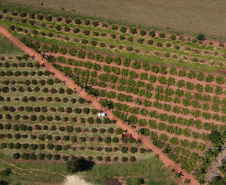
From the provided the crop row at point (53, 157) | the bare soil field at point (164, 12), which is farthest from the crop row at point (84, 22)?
the crop row at point (53, 157)

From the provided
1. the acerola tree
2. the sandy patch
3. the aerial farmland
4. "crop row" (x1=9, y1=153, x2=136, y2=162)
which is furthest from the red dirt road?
the sandy patch

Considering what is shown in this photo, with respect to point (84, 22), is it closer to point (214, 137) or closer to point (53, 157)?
point (53, 157)

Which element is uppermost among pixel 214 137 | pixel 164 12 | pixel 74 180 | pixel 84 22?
pixel 164 12

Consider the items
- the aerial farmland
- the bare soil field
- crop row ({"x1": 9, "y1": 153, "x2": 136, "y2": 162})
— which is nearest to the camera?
crop row ({"x1": 9, "y1": 153, "x2": 136, "y2": 162})

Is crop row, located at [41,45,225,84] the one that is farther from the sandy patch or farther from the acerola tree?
the sandy patch

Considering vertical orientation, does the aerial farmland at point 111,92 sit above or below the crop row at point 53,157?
above

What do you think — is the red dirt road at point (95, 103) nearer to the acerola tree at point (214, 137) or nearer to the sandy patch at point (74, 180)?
the acerola tree at point (214, 137)

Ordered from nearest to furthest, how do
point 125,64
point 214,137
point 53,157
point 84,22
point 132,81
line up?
1. point 214,137
2. point 53,157
3. point 132,81
4. point 125,64
5. point 84,22

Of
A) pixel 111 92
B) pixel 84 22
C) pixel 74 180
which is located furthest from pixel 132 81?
pixel 74 180
